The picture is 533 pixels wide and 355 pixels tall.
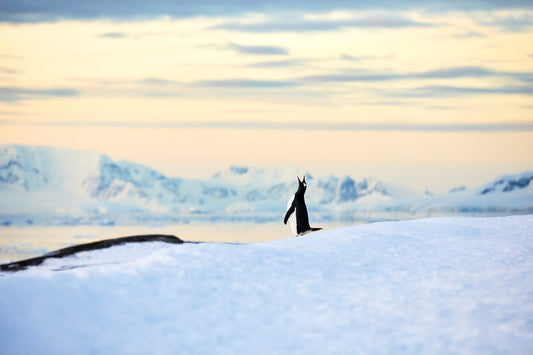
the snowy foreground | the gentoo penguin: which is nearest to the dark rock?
the snowy foreground

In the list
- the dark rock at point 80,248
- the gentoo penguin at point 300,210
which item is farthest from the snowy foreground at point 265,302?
the gentoo penguin at point 300,210

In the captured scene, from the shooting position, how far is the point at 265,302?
9289mm

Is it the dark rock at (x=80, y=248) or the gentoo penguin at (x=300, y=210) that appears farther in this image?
the gentoo penguin at (x=300, y=210)

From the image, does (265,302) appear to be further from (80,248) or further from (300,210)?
(300,210)

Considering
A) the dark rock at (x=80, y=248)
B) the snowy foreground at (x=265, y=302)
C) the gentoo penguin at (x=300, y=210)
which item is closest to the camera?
the snowy foreground at (x=265, y=302)

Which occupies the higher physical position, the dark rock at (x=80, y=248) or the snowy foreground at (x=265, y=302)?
the dark rock at (x=80, y=248)

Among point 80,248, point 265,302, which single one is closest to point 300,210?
point 80,248

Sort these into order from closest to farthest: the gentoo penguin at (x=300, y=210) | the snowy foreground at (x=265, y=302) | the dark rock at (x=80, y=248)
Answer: the snowy foreground at (x=265, y=302), the dark rock at (x=80, y=248), the gentoo penguin at (x=300, y=210)

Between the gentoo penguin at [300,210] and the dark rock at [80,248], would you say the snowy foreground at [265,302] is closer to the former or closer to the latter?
the dark rock at [80,248]

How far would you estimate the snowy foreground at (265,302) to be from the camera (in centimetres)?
830

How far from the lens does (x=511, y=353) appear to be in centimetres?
808

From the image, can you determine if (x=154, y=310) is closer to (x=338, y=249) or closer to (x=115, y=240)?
(x=115, y=240)

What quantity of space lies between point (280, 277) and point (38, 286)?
3502 millimetres

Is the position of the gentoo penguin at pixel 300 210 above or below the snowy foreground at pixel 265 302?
above
